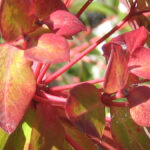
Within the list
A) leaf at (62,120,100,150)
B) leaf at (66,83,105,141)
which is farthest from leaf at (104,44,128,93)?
leaf at (62,120,100,150)

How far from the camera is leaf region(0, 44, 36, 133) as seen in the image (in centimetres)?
51

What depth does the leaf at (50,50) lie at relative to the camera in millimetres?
492

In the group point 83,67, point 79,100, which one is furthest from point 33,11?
point 83,67

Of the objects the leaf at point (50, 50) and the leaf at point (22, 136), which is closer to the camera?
the leaf at point (50, 50)

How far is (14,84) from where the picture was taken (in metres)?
0.53

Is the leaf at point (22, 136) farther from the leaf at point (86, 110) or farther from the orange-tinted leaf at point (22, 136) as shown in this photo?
the leaf at point (86, 110)

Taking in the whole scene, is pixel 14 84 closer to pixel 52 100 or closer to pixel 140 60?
pixel 52 100

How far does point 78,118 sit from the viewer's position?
0.49 meters

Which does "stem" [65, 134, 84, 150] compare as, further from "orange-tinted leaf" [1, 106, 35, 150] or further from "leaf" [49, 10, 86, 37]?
"leaf" [49, 10, 86, 37]

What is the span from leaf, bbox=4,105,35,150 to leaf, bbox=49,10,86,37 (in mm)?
134

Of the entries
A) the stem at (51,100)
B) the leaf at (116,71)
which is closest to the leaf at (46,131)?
the stem at (51,100)

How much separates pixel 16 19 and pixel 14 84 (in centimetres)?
8

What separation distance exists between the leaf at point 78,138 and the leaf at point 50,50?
155 millimetres

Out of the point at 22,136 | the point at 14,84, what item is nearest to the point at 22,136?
the point at 22,136
